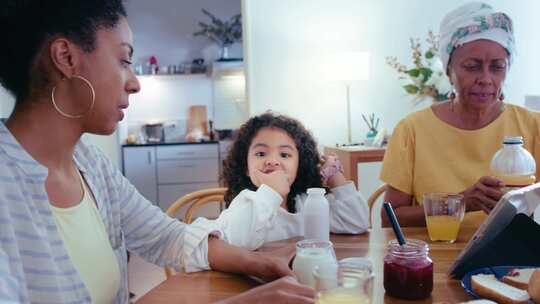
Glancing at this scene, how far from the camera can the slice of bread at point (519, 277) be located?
2.86 feet

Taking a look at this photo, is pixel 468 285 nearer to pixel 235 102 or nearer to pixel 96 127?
pixel 96 127

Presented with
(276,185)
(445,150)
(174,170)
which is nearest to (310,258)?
(276,185)

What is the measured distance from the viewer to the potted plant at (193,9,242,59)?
5918 millimetres

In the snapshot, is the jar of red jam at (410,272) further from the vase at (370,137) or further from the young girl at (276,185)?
the vase at (370,137)

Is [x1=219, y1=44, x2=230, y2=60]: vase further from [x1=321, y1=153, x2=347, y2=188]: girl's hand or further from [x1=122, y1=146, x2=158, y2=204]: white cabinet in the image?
[x1=321, y1=153, x2=347, y2=188]: girl's hand

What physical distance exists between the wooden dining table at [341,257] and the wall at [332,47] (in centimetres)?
256

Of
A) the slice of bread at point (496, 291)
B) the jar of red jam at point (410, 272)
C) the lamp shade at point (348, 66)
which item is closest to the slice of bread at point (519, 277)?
the slice of bread at point (496, 291)

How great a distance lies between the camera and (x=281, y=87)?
3.83m

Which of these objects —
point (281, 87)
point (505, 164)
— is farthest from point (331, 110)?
point (505, 164)

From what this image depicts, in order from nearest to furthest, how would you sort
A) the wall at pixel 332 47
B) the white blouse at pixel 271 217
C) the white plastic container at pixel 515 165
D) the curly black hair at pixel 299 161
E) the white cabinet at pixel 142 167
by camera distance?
the white plastic container at pixel 515 165 → the white blouse at pixel 271 217 → the curly black hair at pixel 299 161 → the wall at pixel 332 47 → the white cabinet at pixel 142 167

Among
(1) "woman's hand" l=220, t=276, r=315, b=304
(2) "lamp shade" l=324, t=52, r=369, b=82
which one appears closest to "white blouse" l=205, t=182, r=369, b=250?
(1) "woman's hand" l=220, t=276, r=315, b=304

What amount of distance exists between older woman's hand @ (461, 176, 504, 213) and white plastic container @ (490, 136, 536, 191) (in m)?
0.03

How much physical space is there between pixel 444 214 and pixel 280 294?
1.96ft

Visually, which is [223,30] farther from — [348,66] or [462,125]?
[462,125]
